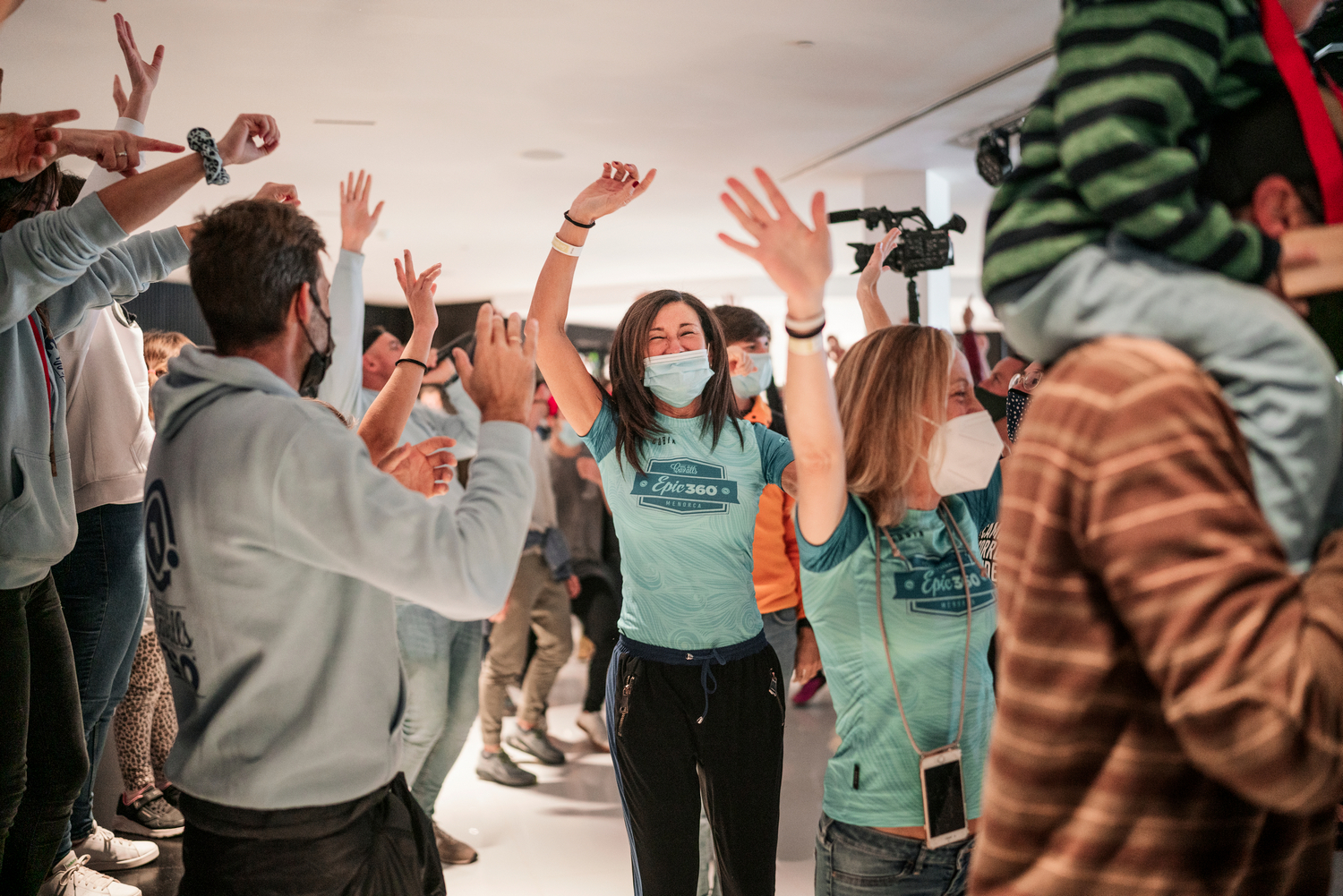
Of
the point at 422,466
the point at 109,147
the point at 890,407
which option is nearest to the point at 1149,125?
the point at 890,407

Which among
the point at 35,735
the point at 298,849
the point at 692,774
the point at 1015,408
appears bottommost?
the point at 692,774

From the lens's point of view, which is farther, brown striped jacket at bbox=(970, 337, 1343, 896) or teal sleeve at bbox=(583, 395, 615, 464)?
teal sleeve at bbox=(583, 395, 615, 464)

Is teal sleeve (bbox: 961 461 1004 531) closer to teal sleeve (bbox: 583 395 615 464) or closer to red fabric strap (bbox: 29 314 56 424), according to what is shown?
teal sleeve (bbox: 583 395 615 464)

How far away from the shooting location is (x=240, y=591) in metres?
1.29

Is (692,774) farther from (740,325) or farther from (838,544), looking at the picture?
(740,325)

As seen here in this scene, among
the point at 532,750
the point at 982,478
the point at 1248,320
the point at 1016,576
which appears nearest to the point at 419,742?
the point at 532,750

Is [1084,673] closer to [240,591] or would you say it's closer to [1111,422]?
[1111,422]

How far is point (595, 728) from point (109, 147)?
357 centimetres

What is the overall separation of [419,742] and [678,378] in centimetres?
165

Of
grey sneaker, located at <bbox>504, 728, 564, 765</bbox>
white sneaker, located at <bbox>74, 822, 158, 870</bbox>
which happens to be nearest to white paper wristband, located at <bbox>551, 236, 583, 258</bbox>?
white sneaker, located at <bbox>74, 822, 158, 870</bbox>

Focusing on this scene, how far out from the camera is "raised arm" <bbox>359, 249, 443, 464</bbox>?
1827 mm

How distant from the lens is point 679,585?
6.79 ft

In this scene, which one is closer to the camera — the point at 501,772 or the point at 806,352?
the point at 806,352

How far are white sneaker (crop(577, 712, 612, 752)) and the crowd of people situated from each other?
7.07 feet
